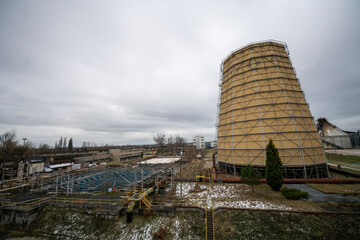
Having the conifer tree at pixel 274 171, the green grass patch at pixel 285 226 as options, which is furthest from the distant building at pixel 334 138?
the green grass patch at pixel 285 226

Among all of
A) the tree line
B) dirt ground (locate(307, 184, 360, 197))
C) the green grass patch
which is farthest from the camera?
the tree line

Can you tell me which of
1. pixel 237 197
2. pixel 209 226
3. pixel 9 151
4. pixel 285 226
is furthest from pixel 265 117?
pixel 9 151

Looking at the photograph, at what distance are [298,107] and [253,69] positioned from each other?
11296mm

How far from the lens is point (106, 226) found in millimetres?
14891

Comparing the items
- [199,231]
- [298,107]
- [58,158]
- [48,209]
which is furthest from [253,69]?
[58,158]

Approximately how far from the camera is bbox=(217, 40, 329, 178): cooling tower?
76.3 ft

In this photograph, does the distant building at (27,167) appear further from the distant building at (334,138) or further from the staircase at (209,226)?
the distant building at (334,138)

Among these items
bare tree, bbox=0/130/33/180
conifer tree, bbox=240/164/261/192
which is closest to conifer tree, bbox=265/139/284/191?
conifer tree, bbox=240/164/261/192

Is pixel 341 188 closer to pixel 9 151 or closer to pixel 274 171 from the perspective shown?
pixel 274 171

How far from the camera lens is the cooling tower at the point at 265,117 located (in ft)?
76.3

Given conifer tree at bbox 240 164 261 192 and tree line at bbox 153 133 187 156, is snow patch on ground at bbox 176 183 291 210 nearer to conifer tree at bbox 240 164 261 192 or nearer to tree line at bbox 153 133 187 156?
conifer tree at bbox 240 164 261 192

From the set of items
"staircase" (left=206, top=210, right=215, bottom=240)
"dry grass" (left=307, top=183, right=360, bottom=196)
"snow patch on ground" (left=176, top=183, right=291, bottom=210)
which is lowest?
"staircase" (left=206, top=210, right=215, bottom=240)

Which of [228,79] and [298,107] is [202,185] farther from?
[228,79]

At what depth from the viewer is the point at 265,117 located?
25.4 meters
